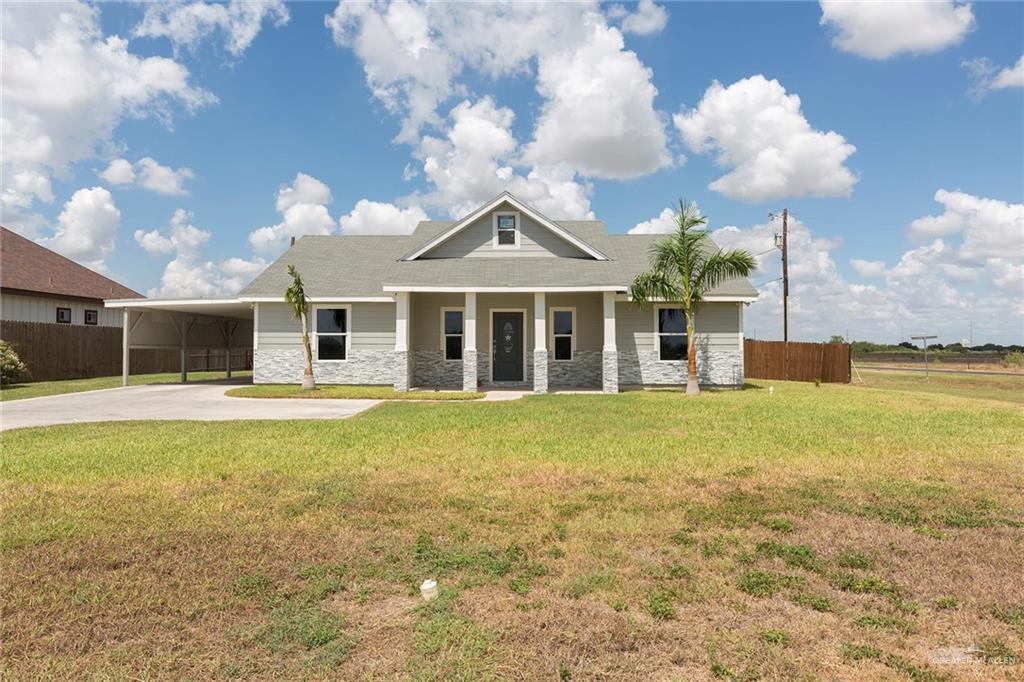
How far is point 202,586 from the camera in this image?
3.59m

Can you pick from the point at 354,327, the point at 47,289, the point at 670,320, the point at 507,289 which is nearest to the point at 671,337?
the point at 670,320

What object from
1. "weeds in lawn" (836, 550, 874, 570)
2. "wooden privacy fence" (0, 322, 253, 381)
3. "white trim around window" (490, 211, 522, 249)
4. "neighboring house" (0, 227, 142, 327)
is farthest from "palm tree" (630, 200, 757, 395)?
"neighboring house" (0, 227, 142, 327)

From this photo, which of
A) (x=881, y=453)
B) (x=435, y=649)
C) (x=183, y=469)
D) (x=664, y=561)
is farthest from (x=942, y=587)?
(x=183, y=469)

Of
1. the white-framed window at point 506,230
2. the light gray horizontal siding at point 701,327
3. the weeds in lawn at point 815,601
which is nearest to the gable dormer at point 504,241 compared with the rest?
the white-framed window at point 506,230

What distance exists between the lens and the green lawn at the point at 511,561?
9.49ft

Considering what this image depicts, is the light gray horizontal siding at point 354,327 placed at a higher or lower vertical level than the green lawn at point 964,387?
higher

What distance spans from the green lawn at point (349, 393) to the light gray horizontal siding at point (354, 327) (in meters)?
1.94

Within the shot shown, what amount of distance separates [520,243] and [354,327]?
20.8 feet

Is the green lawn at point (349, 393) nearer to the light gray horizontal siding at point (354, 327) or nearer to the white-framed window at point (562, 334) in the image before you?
the light gray horizontal siding at point (354, 327)

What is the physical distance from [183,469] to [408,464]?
8.46 ft

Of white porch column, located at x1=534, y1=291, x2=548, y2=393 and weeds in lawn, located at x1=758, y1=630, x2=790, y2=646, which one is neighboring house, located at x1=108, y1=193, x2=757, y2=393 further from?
weeds in lawn, located at x1=758, y1=630, x2=790, y2=646

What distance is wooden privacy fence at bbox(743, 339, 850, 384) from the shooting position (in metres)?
22.7

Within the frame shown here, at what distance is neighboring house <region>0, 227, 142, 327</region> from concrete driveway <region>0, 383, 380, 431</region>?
1095cm

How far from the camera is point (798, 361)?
24.1m
